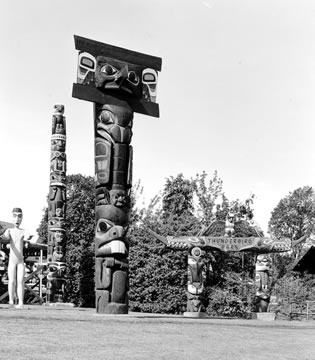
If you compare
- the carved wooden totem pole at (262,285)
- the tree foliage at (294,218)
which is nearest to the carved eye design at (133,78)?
the carved wooden totem pole at (262,285)

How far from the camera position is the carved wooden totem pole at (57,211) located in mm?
25781

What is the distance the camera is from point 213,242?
23656 millimetres

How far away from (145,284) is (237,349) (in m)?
17.9

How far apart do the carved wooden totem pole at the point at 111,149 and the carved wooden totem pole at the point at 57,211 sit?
30.7 feet

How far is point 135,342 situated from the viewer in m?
10.4

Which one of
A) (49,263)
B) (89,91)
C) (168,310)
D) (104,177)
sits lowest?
(168,310)

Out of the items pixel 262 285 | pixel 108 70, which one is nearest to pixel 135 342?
pixel 108 70

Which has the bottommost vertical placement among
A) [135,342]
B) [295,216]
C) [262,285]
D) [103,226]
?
[135,342]

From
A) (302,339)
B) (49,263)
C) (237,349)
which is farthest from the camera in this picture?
(49,263)

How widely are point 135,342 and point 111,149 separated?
7.69m

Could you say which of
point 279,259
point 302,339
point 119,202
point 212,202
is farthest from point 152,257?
point 279,259

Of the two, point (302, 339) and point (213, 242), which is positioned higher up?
point (213, 242)

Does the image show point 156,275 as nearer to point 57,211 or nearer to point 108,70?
point 57,211

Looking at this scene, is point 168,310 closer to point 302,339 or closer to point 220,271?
point 220,271
